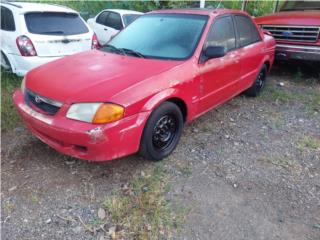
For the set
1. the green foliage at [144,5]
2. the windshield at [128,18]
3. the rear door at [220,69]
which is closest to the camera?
the rear door at [220,69]

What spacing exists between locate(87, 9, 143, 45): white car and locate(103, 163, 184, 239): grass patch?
6726 mm

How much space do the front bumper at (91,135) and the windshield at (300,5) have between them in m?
5.76

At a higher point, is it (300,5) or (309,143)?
(300,5)

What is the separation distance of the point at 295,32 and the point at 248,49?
212cm

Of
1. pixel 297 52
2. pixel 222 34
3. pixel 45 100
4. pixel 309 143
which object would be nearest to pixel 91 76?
pixel 45 100

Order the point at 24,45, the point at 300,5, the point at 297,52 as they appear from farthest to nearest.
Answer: the point at 300,5 < the point at 297,52 < the point at 24,45

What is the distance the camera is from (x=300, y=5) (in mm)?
7043

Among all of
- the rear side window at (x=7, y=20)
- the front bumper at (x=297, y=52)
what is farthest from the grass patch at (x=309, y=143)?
the rear side window at (x=7, y=20)

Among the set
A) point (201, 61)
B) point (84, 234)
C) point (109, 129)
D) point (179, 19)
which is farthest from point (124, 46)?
point (84, 234)

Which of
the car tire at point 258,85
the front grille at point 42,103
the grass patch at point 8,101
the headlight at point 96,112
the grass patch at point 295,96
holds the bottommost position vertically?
the grass patch at point 295,96

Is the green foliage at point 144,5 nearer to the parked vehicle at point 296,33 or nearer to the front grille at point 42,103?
the parked vehicle at point 296,33

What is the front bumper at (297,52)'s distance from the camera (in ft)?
19.1

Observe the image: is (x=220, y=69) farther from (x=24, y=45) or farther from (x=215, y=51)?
(x=24, y=45)

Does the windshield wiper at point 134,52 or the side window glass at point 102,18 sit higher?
the windshield wiper at point 134,52
